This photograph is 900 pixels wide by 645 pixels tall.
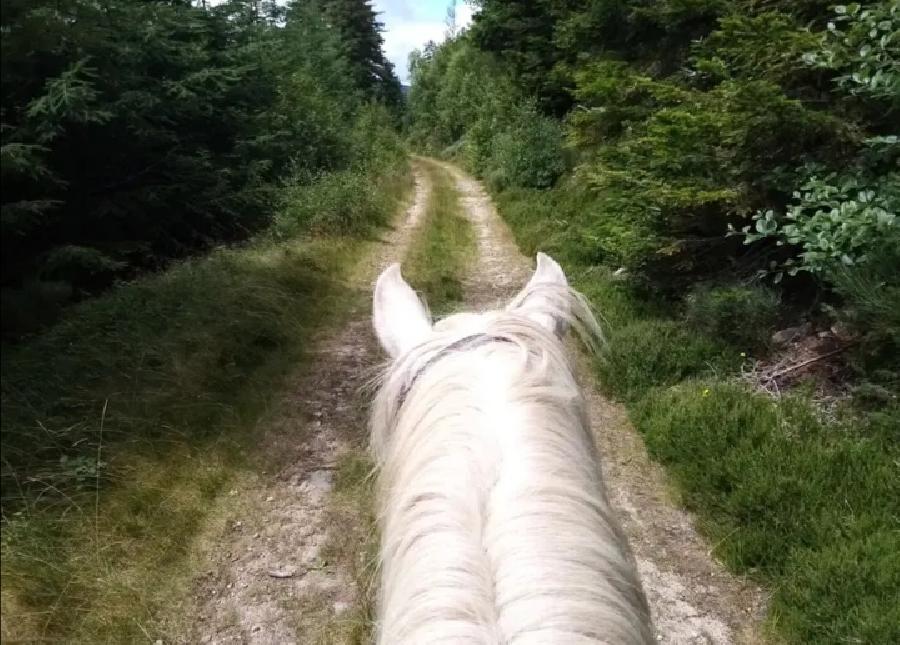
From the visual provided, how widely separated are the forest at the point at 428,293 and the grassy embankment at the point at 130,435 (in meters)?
0.01

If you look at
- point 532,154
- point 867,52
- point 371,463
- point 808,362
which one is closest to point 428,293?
point 808,362

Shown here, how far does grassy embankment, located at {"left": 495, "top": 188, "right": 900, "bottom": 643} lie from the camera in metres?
2.81

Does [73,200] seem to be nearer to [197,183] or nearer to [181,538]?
[197,183]

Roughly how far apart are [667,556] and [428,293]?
434 centimetres

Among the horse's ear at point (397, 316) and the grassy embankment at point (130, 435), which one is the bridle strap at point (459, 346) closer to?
the horse's ear at point (397, 316)

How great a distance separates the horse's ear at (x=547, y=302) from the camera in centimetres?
182

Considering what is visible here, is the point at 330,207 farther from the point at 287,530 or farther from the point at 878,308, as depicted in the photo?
the point at 878,308

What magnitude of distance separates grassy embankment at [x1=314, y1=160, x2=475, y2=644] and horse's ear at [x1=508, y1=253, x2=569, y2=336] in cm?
72

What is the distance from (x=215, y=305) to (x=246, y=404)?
772mm

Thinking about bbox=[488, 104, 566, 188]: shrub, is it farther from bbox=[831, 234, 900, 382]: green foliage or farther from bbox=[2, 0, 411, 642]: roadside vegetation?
bbox=[831, 234, 900, 382]: green foliage

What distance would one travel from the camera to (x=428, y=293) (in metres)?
7.21

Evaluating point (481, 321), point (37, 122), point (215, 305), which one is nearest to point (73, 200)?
point (37, 122)

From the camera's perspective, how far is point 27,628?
0.99m

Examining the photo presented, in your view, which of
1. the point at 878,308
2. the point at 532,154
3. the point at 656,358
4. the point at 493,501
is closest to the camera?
the point at 493,501
